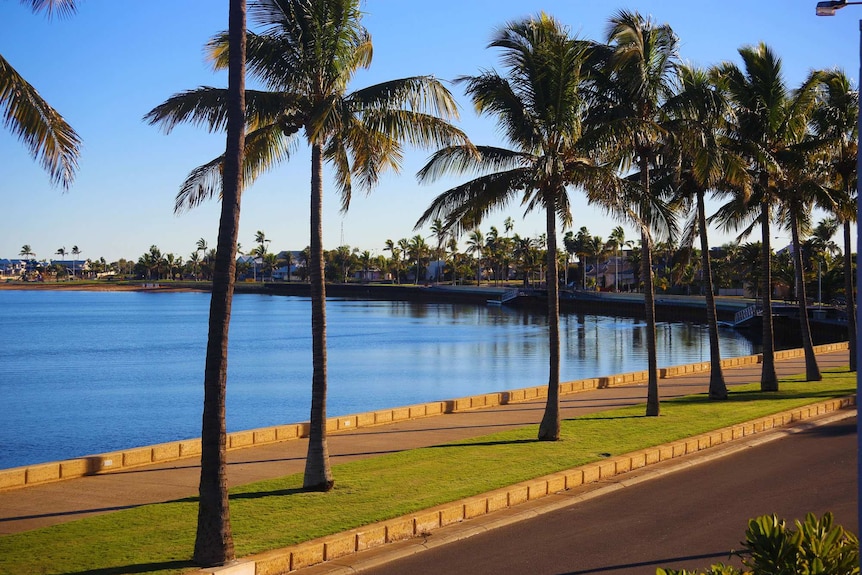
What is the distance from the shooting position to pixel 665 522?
39.1 ft

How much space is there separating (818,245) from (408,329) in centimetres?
3796

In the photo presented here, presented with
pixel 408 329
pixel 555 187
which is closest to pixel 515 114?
pixel 555 187

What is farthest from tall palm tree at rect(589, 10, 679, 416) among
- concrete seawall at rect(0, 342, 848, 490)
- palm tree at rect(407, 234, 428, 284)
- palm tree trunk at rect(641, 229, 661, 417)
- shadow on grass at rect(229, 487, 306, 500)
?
palm tree at rect(407, 234, 428, 284)

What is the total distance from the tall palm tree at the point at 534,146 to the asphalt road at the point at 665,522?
4.04m

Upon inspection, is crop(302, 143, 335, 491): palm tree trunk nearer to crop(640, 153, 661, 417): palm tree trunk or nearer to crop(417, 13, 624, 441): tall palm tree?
crop(417, 13, 624, 441): tall palm tree

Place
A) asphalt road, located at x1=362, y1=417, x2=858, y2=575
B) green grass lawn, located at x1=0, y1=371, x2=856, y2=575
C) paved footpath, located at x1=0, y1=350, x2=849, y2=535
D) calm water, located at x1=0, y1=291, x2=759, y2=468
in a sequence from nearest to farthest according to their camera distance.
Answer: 1. green grass lawn, located at x1=0, y1=371, x2=856, y2=575
2. asphalt road, located at x1=362, y1=417, x2=858, y2=575
3. paved footpath, located at x1=0, y1=350, x2=849, y2=535
4. calm water, located at x1=0, y1=291, x2=759, y2=468

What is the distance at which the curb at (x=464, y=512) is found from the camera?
32.3ft

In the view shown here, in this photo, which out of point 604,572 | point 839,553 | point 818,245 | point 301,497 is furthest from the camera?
point 818,245

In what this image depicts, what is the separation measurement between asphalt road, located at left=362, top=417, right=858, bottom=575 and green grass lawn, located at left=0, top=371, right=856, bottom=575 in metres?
1.33

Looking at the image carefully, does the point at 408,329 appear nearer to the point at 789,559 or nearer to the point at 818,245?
the point at 818,245

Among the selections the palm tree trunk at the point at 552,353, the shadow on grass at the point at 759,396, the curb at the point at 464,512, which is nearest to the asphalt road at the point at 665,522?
the curb at the point at 464,512

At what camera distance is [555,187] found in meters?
18.1

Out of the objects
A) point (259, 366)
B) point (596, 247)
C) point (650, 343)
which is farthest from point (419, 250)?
point (650, 343)

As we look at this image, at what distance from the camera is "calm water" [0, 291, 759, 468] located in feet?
109
